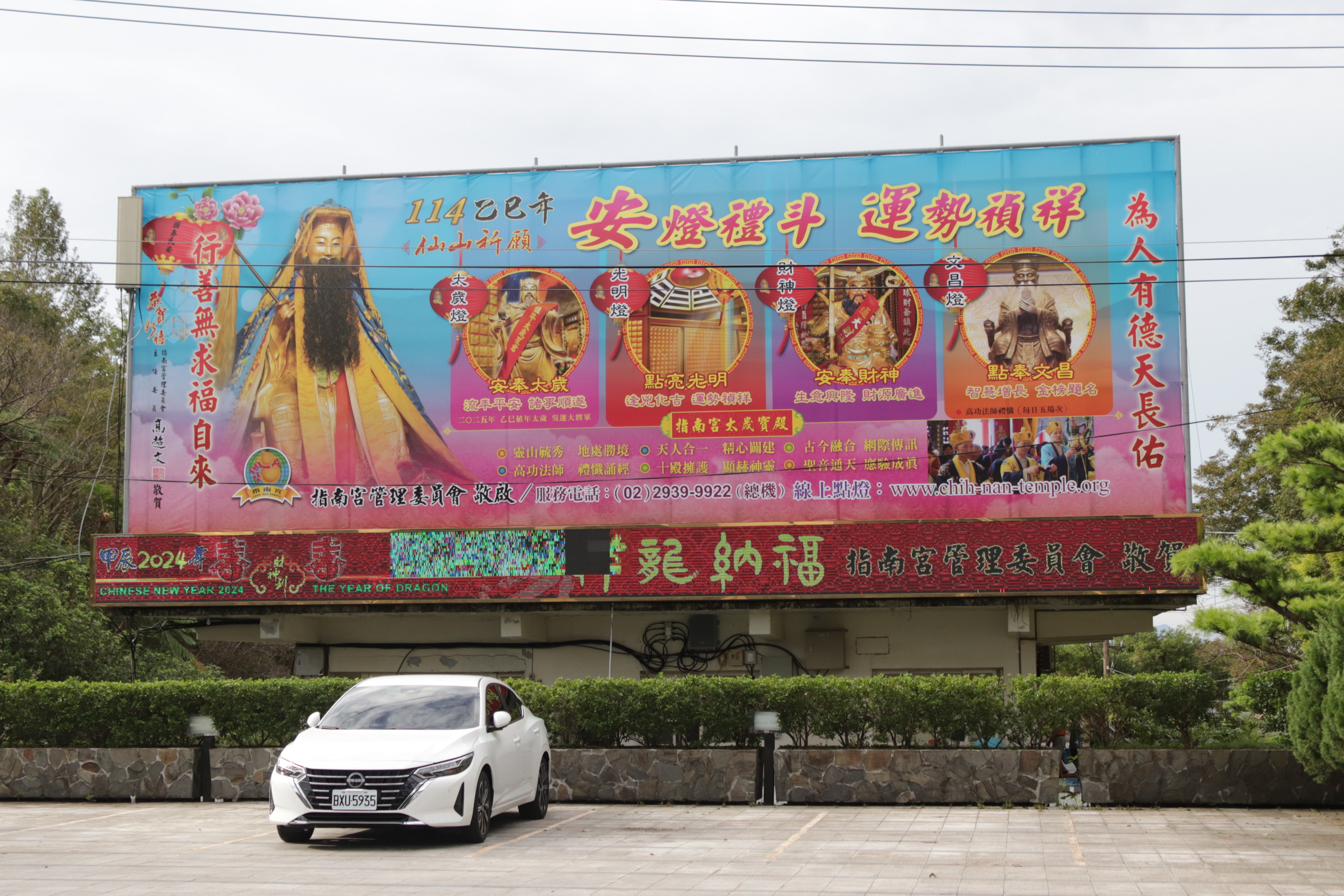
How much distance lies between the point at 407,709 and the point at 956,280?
40.6ft

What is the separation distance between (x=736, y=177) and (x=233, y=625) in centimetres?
1219

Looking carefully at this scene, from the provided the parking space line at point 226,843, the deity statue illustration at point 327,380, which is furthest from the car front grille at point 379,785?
the deity statue illustration at point 327,380

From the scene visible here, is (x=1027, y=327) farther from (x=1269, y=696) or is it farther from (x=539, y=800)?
(x=539, y=800)

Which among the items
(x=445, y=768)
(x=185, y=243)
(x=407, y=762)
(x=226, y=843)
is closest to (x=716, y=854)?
(x=445, y=768)

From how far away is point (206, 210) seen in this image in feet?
76.9

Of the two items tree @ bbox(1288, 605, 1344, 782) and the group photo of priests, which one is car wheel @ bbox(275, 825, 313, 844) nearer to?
tree @ bbox(1288, 605, 1344, 782)

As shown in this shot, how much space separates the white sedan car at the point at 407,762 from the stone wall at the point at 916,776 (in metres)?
4.18

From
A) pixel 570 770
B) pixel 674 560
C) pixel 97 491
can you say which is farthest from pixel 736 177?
pixel 97 491

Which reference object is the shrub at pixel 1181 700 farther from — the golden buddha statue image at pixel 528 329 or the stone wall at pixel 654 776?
the golden buddha statue image at pixel 528 329

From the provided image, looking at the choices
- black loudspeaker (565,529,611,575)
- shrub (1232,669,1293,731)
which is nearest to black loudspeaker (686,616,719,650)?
black loudspeaker (565,529,611,575)

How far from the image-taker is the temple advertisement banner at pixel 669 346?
Answer: 819 inches

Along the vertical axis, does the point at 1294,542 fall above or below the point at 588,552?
above

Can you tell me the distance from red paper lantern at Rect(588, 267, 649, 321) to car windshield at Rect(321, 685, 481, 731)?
10.3 metres

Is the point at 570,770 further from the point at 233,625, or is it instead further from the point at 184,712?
the point at 233,625
